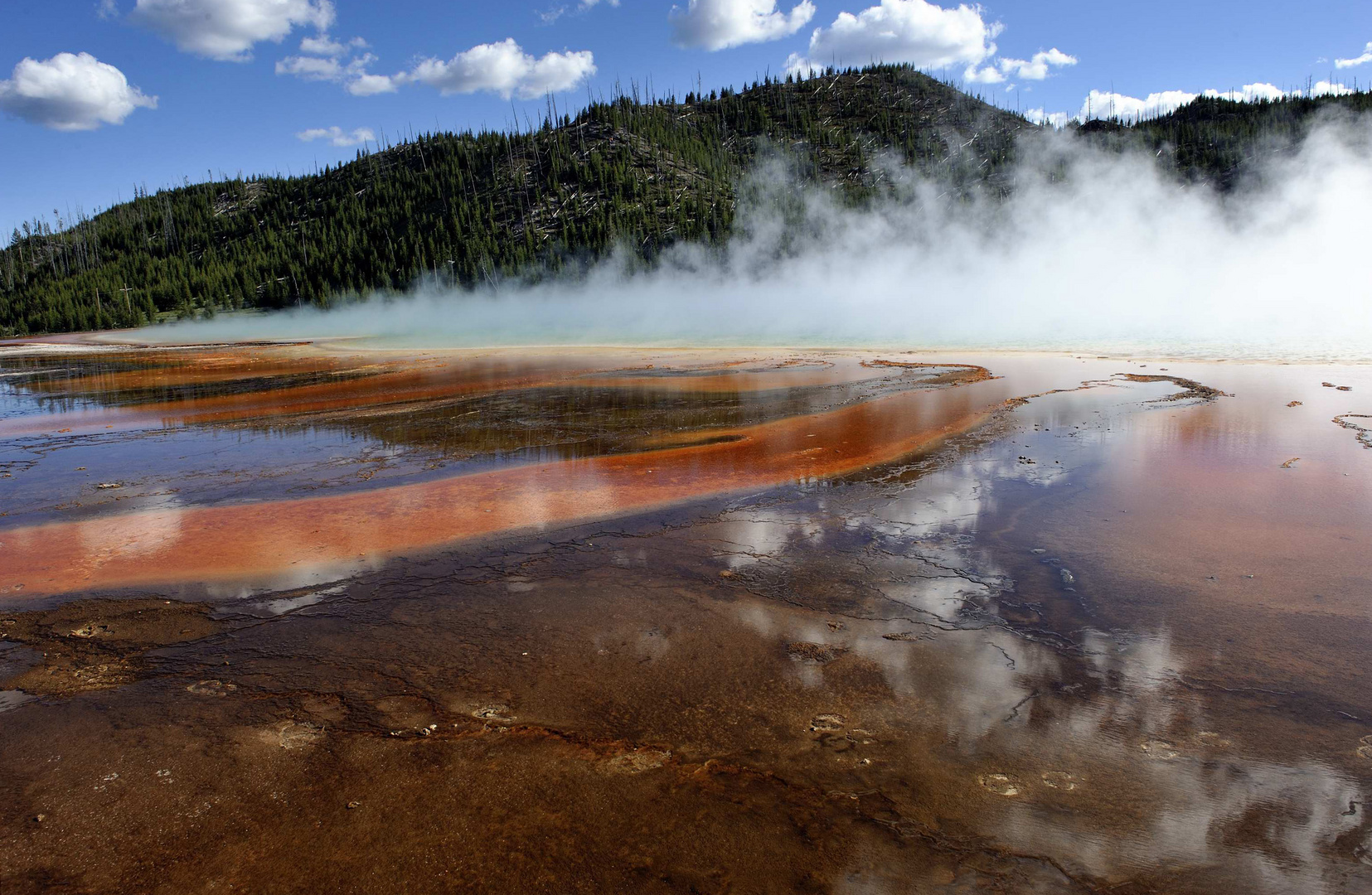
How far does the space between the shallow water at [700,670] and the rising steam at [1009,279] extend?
17539 mm

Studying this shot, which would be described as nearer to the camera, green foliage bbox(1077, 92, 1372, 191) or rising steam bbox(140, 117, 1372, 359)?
rising steam bbox(140, 117, 1372, 359)

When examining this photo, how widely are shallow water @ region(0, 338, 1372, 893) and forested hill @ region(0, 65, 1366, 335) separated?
201 ft

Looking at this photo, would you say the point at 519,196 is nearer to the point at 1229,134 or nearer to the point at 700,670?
the point at 1229,134

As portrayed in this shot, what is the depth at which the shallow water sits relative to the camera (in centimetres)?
271

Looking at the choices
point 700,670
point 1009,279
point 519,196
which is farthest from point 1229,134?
point 700,670

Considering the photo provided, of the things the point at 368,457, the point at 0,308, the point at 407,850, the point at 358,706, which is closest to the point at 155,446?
the point at 368,457

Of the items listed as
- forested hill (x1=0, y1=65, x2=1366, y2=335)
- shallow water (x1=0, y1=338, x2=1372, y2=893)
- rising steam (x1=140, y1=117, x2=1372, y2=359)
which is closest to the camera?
shallow water (x1=0, y1=338, x2=1372, y2=893)

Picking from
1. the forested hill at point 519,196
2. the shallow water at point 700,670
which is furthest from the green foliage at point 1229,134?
the shallow water at point 700,670

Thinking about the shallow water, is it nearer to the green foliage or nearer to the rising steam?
the rising steam

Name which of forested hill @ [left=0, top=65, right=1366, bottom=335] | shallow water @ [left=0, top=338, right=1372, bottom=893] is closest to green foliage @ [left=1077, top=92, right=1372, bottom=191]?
forested hill @ [left=0, top=65, right=1366, bottom=335]

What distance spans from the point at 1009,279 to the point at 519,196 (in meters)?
50.9

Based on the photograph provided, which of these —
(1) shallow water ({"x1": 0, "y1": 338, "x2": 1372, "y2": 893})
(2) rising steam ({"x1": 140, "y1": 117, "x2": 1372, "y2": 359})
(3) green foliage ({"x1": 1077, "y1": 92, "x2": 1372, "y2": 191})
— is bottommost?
(1) shallow water ({"x1": 0, "y1": 338, "x2": 1372, "y2": 893})

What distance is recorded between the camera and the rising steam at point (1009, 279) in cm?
2892

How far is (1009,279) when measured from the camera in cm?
4900
